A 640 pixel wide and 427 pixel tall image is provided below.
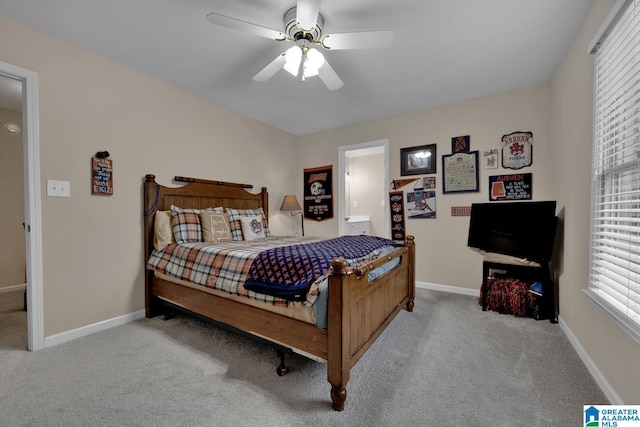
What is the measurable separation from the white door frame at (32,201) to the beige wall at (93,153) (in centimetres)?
4

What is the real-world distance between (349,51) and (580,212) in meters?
2.20

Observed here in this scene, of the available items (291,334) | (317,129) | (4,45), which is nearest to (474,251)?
(291,334)

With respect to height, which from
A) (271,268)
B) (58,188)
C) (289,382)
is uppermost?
(58,188)

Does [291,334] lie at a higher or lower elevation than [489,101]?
lower

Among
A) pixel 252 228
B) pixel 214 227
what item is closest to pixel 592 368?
pixel 252 228

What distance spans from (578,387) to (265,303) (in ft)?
6.28

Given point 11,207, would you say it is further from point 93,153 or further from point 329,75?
point 329,75

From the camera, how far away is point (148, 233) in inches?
104

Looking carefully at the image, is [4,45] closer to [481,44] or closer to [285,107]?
[285,107]

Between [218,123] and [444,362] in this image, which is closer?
[444,362]

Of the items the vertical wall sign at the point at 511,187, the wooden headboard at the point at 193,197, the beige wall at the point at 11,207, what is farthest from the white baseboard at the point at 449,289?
the beige wall at the point at 11,207

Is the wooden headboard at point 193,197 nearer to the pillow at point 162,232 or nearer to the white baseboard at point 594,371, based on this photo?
the pillow at point 162,232

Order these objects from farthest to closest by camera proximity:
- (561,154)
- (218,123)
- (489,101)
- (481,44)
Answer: (218,123)
(489,101)
(561,154)
(481,44)

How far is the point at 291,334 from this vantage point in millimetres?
1599
